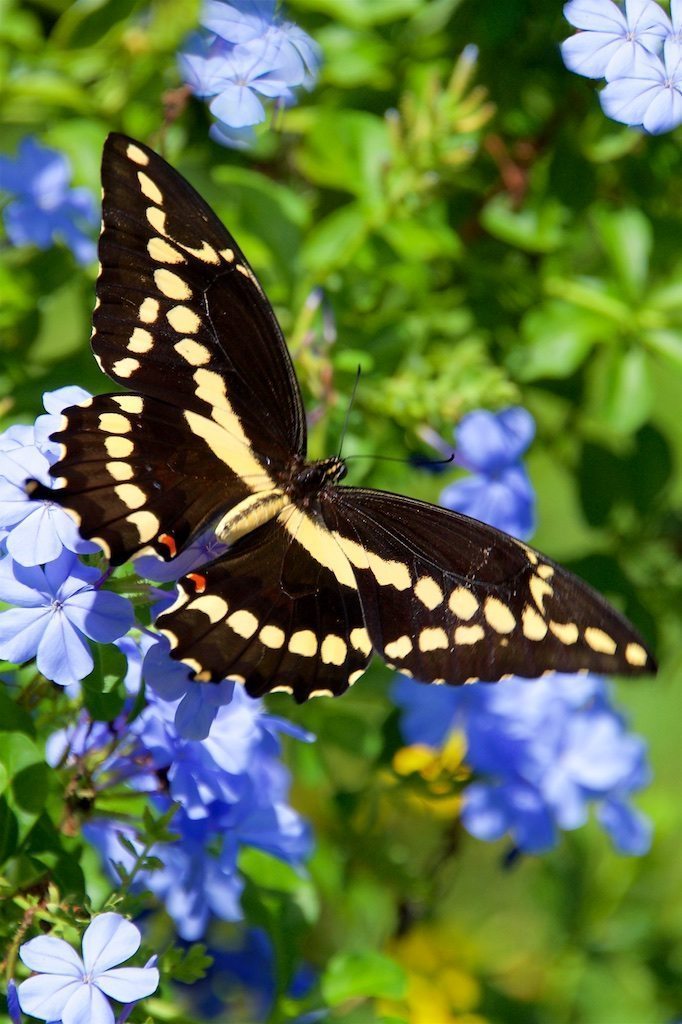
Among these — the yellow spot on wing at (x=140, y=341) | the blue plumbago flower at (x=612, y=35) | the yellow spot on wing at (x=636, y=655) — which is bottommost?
the yellow spot on wing at (x=636, y=655)

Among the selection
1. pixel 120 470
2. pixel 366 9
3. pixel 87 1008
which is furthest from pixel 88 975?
pixel 366 9

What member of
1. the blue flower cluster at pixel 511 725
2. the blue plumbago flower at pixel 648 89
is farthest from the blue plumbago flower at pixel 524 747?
the blue plumbago flower at pixel 648 89

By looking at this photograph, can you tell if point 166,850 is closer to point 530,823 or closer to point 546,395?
point 530,823

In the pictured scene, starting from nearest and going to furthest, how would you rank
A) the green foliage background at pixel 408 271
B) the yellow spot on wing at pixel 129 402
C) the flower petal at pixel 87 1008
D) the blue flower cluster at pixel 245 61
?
the flower petal at pixel 87 1008 → the yellow spot on wing at pixel 129 402 → the blue flower cluster at pixel 245 61 → the green foliage background at pixel 408 271

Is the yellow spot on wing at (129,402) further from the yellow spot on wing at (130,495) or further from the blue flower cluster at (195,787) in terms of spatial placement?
the blue flower cluster at (195,787)

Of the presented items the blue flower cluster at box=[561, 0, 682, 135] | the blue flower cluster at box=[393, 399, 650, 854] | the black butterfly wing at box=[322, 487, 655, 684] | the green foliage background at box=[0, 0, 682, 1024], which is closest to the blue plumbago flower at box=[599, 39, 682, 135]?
the blue flower cluster at box=[561, 0, 682, 135]
